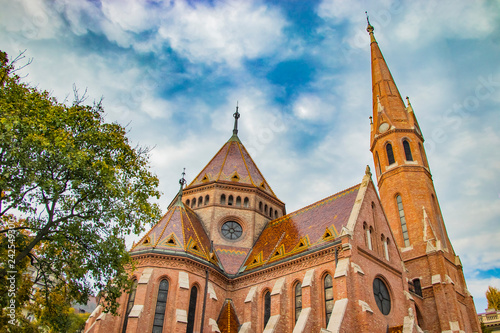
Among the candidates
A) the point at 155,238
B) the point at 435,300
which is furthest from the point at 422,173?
the point at 155,238

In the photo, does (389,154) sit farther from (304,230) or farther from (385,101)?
(304,230)

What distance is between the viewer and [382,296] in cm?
2338

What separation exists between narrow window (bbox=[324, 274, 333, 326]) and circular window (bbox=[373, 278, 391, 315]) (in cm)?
277

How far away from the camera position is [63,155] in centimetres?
1338

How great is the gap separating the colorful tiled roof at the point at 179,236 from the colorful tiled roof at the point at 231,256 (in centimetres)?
121

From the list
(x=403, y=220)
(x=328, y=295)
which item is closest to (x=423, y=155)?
(x=403, y=220)

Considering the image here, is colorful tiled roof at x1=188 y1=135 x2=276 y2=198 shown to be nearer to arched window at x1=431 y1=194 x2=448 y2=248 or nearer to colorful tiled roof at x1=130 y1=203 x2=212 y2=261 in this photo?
colorful tiled roof at x1=130 y1=203 x2=212 y2=261

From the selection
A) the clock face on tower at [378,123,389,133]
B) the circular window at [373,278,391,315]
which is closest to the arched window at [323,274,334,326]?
the circular window at [373,278,391,315]

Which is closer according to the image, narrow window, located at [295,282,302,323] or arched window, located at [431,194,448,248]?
narrow window, located at [295,282,302,323]

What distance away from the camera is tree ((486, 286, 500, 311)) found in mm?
44625

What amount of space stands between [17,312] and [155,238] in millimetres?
12322

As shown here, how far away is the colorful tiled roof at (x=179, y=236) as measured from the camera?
87.0 ft

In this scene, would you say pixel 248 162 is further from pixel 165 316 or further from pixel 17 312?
pixel 17 312

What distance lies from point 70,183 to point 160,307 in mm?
12573
